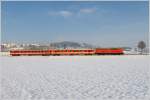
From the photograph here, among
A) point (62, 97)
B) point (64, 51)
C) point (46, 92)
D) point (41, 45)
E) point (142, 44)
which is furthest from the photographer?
point (142, 44)

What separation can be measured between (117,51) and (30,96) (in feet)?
98.6

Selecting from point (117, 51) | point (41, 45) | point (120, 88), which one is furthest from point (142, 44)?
point (120, 88)

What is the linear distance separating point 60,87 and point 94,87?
0.95 metres

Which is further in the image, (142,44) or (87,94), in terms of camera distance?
(142,44)

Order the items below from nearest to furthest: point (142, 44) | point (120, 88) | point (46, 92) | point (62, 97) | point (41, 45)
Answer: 1. point (62, 97)
2. point (46, 92)
3. point (120, 88)
4. point (41, 45)
5. point (142, 44)

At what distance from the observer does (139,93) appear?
600 cm

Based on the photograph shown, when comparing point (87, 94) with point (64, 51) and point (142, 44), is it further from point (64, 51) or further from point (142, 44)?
point (142, 44)

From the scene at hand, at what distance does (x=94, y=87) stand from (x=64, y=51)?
27686 mm

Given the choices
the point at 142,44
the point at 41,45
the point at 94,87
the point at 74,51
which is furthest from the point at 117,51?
the point at 142,44

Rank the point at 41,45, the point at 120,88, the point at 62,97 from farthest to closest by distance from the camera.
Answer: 1. the point at 41,45
2. the point at 120,88
3. the point at 62,97

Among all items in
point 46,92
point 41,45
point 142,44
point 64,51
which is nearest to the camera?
point 46,92

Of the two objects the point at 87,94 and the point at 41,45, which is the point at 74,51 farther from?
the point at 87,94

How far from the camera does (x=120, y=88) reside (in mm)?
6691

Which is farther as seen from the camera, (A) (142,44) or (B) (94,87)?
(A) (142,44)
